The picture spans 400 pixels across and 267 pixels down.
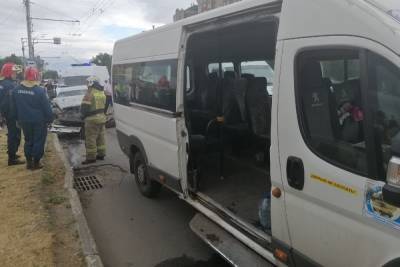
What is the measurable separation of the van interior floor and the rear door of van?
3.97 ft

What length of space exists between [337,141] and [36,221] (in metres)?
3.92

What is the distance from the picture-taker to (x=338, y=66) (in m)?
2.44

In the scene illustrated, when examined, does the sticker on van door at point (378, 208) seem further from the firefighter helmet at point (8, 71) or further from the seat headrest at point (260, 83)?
the firefighter helmet at point (8, 71)

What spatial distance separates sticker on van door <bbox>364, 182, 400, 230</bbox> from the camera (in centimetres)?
201

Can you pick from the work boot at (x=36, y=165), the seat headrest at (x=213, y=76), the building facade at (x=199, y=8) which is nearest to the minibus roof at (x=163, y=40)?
the seat headrest at (x=213, y=76)

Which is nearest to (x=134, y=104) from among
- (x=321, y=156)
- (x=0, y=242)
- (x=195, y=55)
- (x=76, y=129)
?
(x=195, y=55)

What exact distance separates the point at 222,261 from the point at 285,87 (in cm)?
226

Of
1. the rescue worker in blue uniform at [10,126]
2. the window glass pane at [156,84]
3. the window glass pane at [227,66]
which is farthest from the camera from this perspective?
the rescue worker in blue uniform at [10,126]

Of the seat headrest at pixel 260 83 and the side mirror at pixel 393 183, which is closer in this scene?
the side mirror at pixel 393 183

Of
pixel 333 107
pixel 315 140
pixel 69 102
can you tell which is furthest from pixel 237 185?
pixel 69 102

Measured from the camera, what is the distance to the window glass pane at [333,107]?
2256mm

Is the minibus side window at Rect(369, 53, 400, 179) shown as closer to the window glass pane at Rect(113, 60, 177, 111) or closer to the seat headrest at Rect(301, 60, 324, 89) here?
the seat headrest at Rect(301, 60, 324, 89)

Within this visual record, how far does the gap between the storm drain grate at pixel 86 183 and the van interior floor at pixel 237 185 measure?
238cm

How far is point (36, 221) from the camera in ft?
15.8
